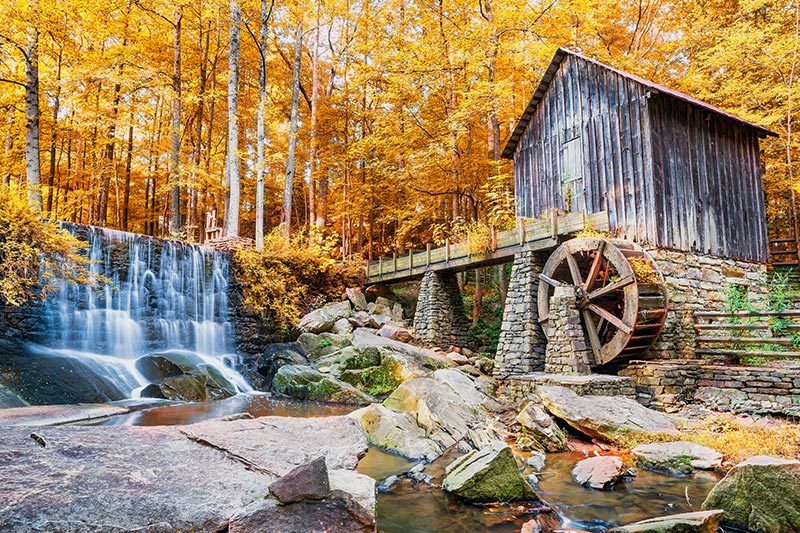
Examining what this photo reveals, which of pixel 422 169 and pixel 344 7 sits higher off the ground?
pixel 344 7

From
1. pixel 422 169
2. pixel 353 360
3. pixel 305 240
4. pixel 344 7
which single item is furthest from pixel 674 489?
pixel 344 7

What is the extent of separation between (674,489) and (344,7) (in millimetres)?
23033

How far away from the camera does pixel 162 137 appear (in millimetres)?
23391

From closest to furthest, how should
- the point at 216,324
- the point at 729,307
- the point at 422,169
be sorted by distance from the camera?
the point at 729,307 → the point at 216,324 → the point at 422,169

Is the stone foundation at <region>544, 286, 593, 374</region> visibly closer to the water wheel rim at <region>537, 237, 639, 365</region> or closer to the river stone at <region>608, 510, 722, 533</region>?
the water wheel rim at <region>537, 237, 639, 365</region>

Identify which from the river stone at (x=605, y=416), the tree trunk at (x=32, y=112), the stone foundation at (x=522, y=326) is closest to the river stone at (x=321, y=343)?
the stone foundation at (x=522, y=326)

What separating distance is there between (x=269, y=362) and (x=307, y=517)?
1049 centimetres

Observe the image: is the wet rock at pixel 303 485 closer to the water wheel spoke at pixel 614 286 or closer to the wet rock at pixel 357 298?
the water wheel spoke at pixel 614 286

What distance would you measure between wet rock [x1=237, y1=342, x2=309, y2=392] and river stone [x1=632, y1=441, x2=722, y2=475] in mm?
8268

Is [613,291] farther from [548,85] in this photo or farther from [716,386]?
[548,85]

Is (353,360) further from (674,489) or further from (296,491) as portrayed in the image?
(296,491)

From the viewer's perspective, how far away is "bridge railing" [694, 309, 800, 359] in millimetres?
8805

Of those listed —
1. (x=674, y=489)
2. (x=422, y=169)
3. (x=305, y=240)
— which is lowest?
(x=674, y=489)

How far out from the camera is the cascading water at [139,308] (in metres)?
10.5
